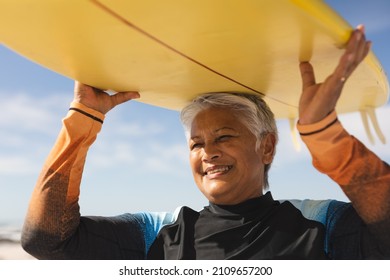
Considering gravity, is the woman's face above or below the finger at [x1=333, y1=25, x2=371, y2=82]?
below

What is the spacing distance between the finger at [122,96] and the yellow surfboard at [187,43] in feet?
0.14

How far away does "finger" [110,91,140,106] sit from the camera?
171cm

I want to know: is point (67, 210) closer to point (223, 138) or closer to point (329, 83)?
point (223, 138)

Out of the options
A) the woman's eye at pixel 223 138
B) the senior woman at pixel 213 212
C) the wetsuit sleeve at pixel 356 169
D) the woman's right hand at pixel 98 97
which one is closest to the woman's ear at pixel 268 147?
the senior woman at pixel 213 212

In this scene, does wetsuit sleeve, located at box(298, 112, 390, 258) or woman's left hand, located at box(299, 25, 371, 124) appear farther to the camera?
wetsuit sleeve, located at box(298, 112, 390, 258)

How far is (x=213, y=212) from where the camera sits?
163cm

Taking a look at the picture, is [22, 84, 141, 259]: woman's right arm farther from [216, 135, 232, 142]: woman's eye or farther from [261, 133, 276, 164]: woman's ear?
[261, 133, 276, 164]: woman's ear

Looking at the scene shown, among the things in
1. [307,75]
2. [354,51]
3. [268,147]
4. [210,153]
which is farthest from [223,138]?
Result: [354,51]

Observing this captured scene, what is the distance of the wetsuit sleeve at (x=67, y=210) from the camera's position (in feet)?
5.17

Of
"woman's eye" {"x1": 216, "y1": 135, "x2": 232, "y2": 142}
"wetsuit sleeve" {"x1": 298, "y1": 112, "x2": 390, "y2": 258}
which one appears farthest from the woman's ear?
"wetsuit sleeve" {"x1": 298, "y1": 112, "x2": 390, "y2": 258}

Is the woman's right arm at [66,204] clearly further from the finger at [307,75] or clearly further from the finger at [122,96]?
the finger at [307,75]

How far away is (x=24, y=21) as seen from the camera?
1154 mm

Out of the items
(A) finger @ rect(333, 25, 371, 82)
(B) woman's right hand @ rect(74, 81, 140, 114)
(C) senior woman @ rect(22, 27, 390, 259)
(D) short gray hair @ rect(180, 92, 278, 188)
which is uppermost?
(B) woman's right hand @ rect(74, 81, 140, 114)

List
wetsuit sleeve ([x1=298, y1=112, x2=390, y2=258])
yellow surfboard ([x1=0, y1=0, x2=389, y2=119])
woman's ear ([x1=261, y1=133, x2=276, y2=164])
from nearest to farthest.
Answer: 1. yellow surfboard ([x1=0, y1=0, x2=389, y2=119])
2. wetsuit sleeve ([x1=298, y1=112, x2=390, y2=258])
3. woman's ear ([x1=261, y1=133, x2=276, y2=164])
